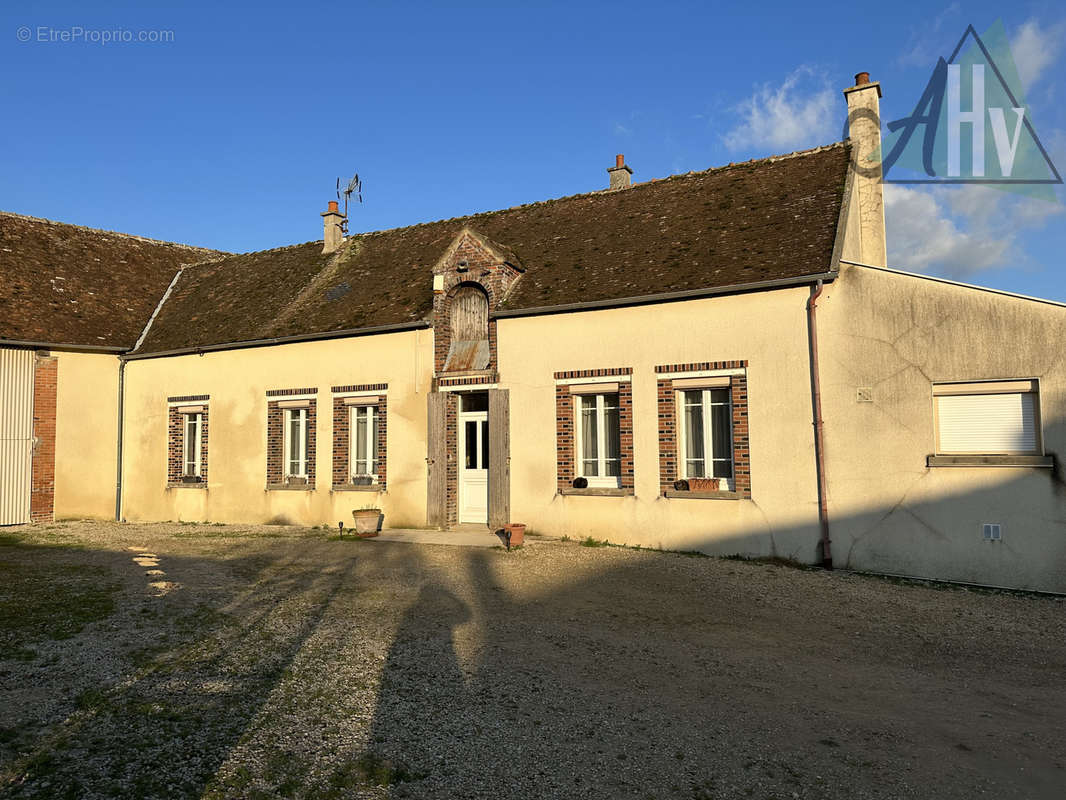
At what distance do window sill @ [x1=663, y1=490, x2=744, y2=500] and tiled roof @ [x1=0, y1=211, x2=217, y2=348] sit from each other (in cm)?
1370

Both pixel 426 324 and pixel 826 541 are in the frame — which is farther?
pixel 426 324

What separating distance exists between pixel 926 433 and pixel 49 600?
35.3 feet

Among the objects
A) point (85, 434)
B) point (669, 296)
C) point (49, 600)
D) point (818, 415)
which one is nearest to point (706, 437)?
point (818, 415)

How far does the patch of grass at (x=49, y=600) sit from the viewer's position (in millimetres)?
6703

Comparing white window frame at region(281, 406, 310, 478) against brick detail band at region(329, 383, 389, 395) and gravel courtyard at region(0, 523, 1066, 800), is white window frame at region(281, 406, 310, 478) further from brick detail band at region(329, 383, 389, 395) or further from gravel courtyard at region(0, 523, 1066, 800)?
gravel courtyard at region(0, 523, 1066, 800)

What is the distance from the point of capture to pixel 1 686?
5.26 meters

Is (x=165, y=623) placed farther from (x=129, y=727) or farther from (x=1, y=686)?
(x=129, y=727)

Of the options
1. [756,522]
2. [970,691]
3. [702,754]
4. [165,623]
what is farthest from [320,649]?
[756,522]

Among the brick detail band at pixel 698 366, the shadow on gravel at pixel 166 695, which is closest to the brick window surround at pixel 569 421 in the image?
the brick detail band at pixel 698 366

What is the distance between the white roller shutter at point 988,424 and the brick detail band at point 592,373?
14.7 ft

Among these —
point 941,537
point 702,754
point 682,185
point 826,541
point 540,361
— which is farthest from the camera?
point 682,185

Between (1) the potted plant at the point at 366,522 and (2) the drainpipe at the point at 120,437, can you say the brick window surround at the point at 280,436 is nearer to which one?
(1) the potted plant at the point at 366,522

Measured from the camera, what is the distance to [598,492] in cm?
1187

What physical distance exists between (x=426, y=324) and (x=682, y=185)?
5991 millimetres
